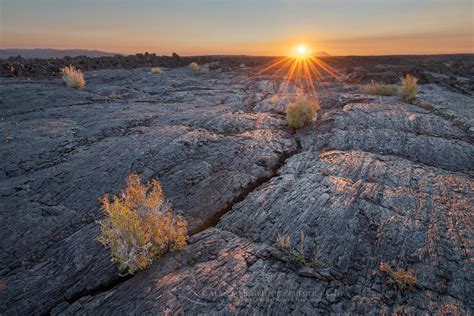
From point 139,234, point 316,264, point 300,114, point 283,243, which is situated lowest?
point 316,264

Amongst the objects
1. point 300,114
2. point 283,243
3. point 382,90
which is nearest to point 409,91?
point 382,90

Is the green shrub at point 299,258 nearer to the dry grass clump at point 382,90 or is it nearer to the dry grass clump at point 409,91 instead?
the dry grass clump at point 409,91

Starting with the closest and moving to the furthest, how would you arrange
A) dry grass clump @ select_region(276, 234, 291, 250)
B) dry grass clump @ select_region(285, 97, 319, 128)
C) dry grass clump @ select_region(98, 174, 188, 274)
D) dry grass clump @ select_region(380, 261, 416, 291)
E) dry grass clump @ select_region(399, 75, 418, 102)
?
dry grass clump @ select_region(380, 261, 416, 291) → dry grass clump @ select_region(98, 174, 188, 274) → dry grass clump @ select_region(276, 234, 291, 250) → dry grass clump @ select_region(285, 97, 319, 128) → dry grass clump @ select_region(399, 75, 418, 102)

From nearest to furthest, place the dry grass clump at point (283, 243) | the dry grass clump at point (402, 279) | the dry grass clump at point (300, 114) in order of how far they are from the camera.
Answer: the dry grass clump at point (402, 279)
the dry grass clump at point (283, 243)
the dry grass clump at point (300, 114)

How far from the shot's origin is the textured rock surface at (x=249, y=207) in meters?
4.30

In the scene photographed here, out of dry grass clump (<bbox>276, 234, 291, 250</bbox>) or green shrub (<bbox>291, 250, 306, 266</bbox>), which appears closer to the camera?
green shrub (<bbox>291, 250, 306, 266</bbox>)

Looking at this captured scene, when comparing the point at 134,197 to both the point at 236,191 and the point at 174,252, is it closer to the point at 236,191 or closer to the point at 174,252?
the point at 174,252

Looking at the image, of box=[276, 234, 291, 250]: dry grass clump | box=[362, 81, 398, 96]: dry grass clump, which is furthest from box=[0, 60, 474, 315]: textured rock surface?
box=[362, 81, 398, 96]: dry grass clump

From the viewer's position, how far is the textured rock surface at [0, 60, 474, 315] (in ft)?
14.1

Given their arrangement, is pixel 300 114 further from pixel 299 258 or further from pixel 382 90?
pixel 382 90

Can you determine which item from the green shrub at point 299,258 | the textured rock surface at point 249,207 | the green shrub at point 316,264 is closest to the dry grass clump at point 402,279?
the textured rock surface at point 249,207

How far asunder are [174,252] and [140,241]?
0.65 m

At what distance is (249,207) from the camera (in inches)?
247

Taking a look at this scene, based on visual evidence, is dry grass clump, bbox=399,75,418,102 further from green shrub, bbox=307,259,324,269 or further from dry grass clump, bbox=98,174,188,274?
dry grass clump, bbox=98,174,188,274
